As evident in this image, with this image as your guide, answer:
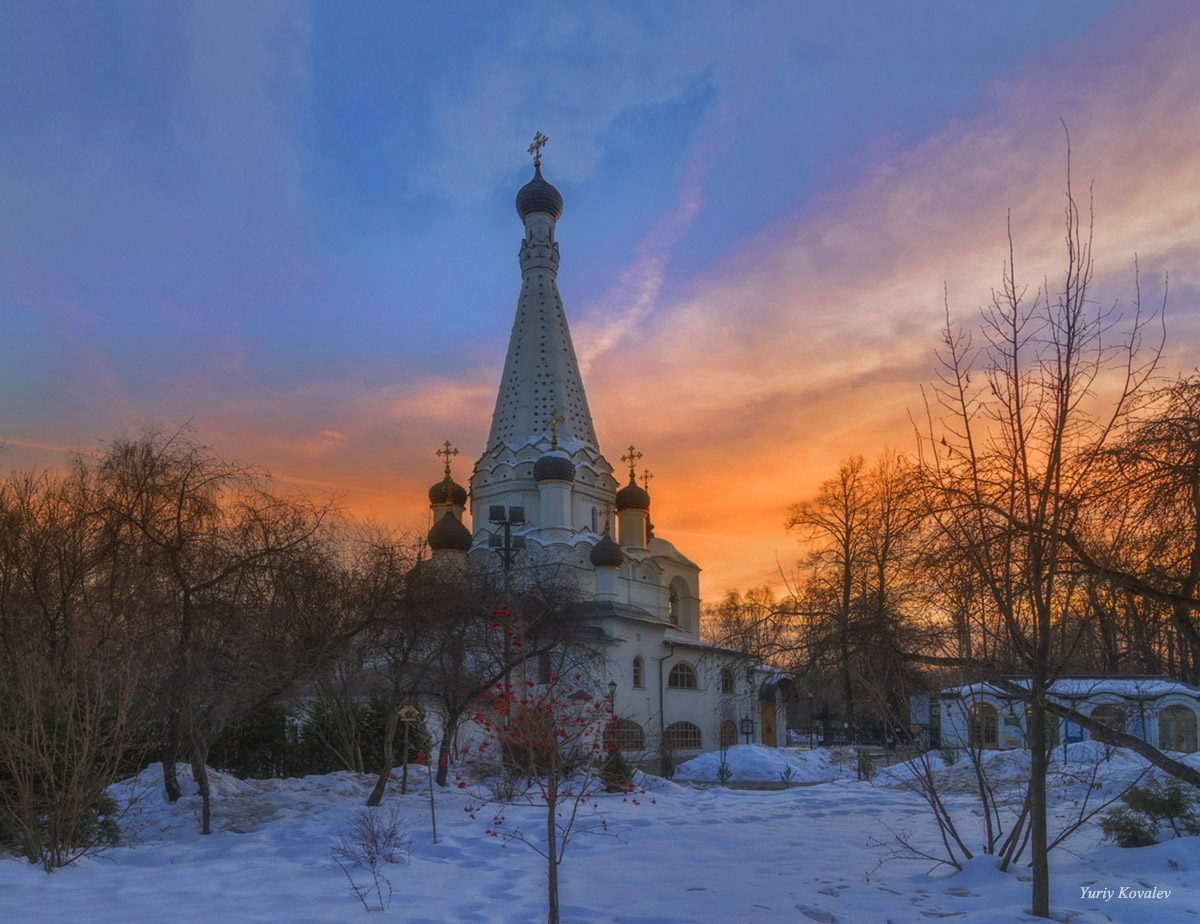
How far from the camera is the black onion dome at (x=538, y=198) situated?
40.2m

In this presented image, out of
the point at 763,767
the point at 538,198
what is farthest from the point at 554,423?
the point at 763,767

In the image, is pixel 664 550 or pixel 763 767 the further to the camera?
pixel 664 550

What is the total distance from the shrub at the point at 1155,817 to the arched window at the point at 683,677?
26.5 meters

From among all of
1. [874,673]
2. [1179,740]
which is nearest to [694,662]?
[1179,740]

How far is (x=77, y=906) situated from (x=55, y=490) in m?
9.55

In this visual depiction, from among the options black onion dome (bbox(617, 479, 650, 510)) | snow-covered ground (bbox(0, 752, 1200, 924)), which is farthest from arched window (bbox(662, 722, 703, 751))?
snow-covered ground (bbox(0, 752, 1200, 924))

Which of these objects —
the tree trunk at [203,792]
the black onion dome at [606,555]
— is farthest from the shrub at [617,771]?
the black onion dome at [606,555]

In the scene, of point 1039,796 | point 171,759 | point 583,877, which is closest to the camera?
point 1039,796

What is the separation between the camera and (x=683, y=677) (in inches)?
1438

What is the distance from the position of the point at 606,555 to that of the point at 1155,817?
2535 cm

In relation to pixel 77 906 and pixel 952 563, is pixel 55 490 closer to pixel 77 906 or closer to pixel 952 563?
pixel 77 906

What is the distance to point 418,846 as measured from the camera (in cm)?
1064

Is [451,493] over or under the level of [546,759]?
over

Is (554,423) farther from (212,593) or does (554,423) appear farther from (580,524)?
(212,593)
